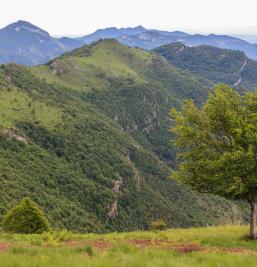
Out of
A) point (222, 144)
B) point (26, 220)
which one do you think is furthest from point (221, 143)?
point (26, 220)

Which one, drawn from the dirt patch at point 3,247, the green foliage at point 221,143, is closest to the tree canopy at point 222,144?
the green foliage at point 221,143

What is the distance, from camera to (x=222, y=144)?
28.3m

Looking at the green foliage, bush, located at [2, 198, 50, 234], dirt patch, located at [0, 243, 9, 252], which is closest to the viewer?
dirt patch, located at [0, 243, 9, 252]

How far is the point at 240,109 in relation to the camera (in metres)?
28.1

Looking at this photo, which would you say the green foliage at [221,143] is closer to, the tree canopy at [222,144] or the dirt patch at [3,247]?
the tree canopy at [222,144]

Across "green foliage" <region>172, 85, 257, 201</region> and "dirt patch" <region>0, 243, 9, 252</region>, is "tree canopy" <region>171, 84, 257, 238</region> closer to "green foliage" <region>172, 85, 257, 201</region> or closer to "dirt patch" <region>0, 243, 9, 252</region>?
"green foliage" <region>172, 85, 257, 201</region>

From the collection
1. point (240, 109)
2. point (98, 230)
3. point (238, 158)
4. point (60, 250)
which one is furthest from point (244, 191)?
point (98, 230)

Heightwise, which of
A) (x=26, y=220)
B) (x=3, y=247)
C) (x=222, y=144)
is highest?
(x=222, y=144)

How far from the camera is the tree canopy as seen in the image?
26.1 meters

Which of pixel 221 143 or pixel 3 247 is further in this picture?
pixel 221 143

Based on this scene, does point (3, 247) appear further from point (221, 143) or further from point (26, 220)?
point (26, 220)

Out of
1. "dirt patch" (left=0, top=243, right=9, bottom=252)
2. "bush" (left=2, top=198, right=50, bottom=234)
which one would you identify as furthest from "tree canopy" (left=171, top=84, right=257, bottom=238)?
"bush" (left=2, top=198, right=50, bottom=234)

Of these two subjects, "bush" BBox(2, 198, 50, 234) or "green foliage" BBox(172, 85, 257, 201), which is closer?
"green foliage" BBox(172, 85, 257, 201)

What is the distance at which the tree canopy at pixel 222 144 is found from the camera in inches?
1028
